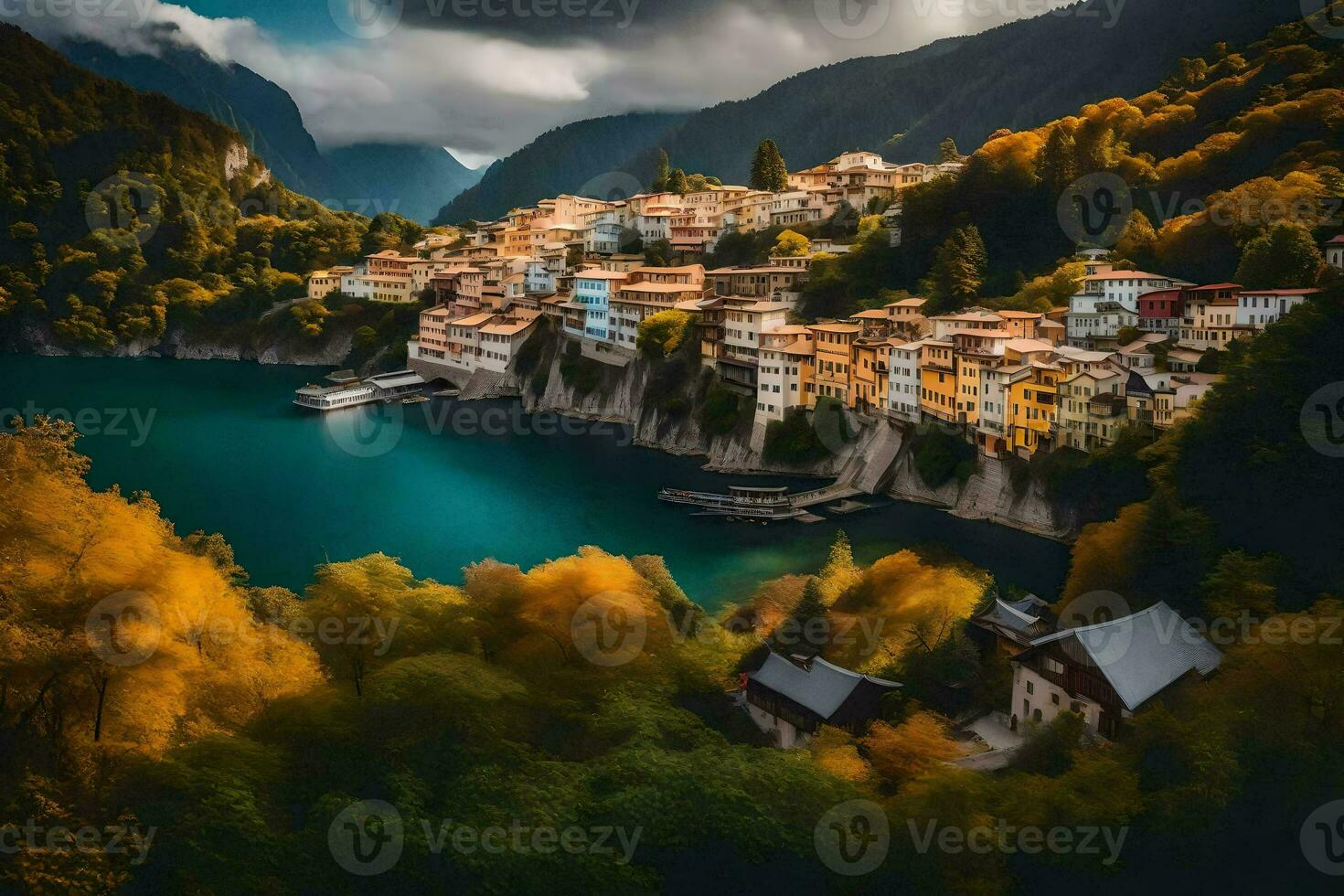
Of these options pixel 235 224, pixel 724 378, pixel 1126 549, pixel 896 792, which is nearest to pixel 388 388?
pixel 724 378

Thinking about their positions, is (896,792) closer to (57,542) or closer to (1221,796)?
(1221,796)

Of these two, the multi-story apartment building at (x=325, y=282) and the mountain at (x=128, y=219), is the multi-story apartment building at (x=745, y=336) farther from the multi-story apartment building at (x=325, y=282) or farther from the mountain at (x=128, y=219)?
the mountain at (x=128, y=219)

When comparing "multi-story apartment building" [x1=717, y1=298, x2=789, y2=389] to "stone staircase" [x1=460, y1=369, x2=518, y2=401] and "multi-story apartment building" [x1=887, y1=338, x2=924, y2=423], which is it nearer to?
"multi-story apartment building" [x1=887, y1=338, x2=924, y2=423]

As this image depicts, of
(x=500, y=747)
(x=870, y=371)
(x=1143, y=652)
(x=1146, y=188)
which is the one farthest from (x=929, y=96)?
(x=500, y=747)

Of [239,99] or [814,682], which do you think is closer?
[814,682]

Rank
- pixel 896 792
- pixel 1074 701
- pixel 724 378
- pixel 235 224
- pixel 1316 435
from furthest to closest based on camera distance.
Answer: pixel 235 224 < pixel 724 378 < pixel 1316 435 < pixel 1074 701 < pixel 896 792

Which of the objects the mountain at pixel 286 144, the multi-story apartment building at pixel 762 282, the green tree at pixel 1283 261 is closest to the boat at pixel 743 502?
the multi-story apartment building at pixel 762 282

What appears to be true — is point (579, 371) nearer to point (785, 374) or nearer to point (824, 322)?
point (785, 374)
